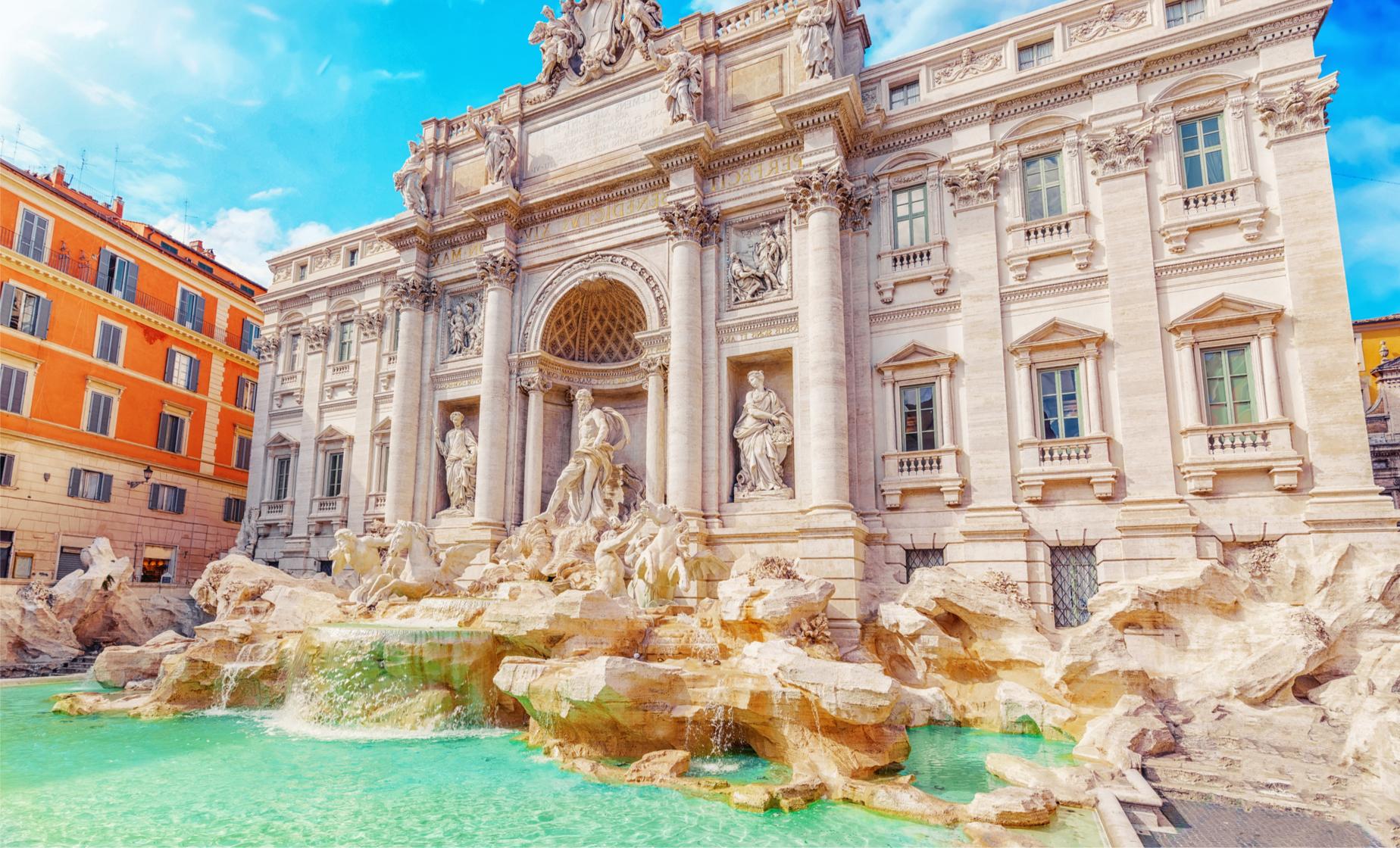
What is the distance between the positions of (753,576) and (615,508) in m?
5.38

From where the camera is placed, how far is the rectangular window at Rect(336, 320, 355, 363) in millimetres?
24109

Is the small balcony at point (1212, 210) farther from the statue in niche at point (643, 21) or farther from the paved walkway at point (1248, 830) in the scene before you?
the statue in niche at point (643, 21)

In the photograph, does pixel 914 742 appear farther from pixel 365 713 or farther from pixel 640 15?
pixel 640 15

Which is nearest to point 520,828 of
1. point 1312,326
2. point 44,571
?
point 1312,326

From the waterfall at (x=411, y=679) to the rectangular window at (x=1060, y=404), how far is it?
34.4 feet

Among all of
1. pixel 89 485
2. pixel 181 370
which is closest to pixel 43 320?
pixel 181 370

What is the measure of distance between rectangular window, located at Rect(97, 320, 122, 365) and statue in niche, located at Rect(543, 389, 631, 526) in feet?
52.5

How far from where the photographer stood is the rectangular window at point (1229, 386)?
1334cm

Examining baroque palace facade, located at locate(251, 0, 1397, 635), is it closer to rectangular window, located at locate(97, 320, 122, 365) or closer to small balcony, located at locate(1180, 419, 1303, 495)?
small balcony, located at locate(1180, 419, 1303, 495)

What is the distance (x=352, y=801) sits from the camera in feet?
26.3

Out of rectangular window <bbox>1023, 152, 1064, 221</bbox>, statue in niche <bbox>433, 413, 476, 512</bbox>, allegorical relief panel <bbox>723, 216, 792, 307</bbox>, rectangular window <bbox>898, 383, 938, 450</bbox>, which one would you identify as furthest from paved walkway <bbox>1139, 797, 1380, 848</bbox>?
statue in niche <bbox>433, 413, 476, 512</bbox>

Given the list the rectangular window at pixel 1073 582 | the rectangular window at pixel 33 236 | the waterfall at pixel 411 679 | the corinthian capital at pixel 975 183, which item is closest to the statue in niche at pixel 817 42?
the corinthian capital at pixel 975 183

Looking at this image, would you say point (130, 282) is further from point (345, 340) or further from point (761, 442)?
point (761, 442)

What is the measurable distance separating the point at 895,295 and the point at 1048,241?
3029 millimetres
